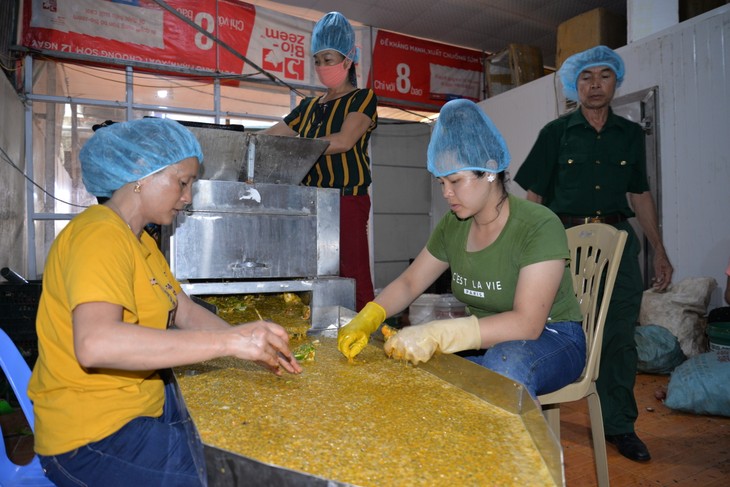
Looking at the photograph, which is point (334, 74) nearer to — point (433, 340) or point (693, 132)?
point (433, 340)

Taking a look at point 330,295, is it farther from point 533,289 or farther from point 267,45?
point 267,45

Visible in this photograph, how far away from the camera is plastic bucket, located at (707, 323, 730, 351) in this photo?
3.53 m

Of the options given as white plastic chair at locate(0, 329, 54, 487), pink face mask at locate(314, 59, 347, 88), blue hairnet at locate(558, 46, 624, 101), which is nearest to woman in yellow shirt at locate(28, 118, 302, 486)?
white plastic chair at locate(0, 329, 54, 487)

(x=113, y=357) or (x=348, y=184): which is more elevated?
(x=348, y=184)

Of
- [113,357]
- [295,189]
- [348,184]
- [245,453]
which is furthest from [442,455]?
[348,184]

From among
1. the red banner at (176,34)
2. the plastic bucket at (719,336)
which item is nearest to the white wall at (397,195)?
the red banner at (176,34)

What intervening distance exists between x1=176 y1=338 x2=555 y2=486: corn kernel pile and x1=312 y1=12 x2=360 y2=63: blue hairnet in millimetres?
1750

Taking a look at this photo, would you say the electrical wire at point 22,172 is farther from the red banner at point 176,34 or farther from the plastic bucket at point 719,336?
the plastic bucket at point 719,336

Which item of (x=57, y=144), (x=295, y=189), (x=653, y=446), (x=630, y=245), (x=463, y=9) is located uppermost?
(x=463, y=9)

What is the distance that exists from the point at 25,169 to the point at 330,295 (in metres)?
4.64

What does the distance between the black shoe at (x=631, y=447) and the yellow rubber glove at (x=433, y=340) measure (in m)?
1.49

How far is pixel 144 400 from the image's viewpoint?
1.25 m

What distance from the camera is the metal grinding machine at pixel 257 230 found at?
196cm

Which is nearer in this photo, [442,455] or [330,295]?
[442,455]
